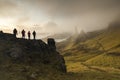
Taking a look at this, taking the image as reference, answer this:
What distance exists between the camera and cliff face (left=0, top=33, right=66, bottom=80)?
100250 millimetres

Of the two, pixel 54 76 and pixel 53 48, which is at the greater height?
pixel 53 48

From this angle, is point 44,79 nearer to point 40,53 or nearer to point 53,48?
point 40,53

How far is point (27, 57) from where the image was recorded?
110 metres

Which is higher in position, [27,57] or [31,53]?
[31,53]

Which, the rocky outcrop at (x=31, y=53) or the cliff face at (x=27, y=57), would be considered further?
the rocky outcrop at (x=31, y=53)

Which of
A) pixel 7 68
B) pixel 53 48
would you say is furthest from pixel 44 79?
pixel 53 48

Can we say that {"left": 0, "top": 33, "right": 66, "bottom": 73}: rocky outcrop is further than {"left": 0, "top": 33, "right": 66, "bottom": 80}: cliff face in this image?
Yes

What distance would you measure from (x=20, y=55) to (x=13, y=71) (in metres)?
12.2

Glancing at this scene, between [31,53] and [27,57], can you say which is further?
[31,53]

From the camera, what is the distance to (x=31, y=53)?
4476 inches

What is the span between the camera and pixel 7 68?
323 ft

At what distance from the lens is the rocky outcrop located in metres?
108

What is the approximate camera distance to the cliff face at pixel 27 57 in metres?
100

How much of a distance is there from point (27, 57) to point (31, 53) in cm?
430
